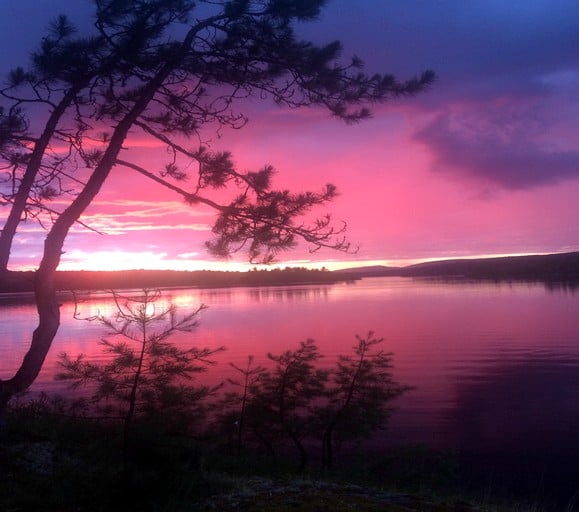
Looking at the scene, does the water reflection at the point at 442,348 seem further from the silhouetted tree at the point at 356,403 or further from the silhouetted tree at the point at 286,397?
the silhouetted tree at the point at 356,403

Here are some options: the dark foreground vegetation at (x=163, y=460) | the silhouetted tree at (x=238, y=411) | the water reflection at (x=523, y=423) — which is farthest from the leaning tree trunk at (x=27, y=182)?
the water reflection at (x=523, y=423)

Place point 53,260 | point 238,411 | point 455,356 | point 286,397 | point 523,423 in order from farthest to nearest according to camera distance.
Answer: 1. point 455,356
2. point 523,423
3. point 238,411
4. point 286,397
5. point 53,260

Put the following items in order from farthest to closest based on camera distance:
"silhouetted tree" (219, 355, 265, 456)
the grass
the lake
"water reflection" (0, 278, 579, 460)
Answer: "water reflection" (0, 278, 579, 460) < the lake < "silhouetted tree" (219, 355, 265, 456) < the grass

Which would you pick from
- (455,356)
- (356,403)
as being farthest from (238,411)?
(455,356)

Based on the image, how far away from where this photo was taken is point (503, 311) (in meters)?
46.7

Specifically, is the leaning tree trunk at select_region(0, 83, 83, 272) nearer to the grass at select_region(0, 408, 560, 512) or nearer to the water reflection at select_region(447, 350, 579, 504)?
the grass at select_region(0, 408, 560, 512)

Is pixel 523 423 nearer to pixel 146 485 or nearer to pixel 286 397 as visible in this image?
pixel 286 397

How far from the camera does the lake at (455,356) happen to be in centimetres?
1628

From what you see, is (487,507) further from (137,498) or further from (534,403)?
(534,403)

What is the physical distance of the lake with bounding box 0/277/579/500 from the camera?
16.3m

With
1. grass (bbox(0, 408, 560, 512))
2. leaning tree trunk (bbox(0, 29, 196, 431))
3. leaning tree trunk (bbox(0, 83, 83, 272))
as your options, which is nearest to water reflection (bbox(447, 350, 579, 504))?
grass (bbox(0, 408, 560, 512))

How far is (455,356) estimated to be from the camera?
2791 cm

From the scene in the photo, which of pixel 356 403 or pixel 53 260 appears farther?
pixel 356 403

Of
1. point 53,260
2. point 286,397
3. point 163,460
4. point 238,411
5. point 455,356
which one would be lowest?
point 455,356
